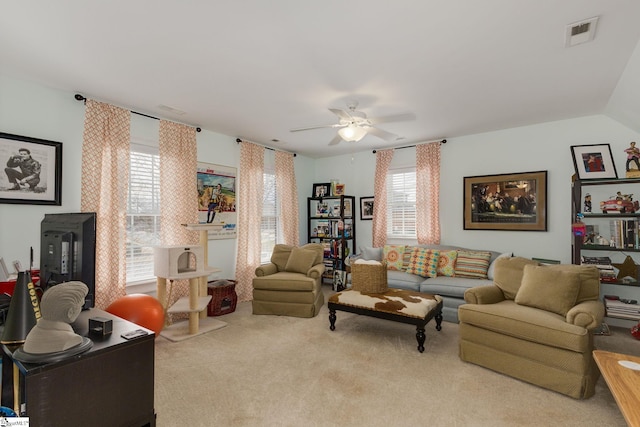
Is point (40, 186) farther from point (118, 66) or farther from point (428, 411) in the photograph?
point (428, 411)

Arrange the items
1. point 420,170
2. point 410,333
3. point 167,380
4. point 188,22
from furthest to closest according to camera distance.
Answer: point 420,170
point 410,333
point 167,380
point 188,22

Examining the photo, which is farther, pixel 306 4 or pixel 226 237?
pixel 226 237

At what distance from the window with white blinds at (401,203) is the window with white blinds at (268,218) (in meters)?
2.11

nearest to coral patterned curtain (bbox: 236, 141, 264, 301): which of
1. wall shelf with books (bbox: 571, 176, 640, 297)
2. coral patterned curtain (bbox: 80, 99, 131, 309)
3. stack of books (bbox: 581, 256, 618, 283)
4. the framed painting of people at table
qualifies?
coral patterned curtain (bbox: 80, 99, 131, 309)

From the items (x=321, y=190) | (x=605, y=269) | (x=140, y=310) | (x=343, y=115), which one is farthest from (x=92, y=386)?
(x=321, y=190)

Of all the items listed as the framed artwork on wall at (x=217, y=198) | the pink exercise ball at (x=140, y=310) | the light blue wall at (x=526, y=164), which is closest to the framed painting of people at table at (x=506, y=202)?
the light blue wall at (x=526, y=164)

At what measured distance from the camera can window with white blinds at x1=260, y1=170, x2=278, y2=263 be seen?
543cm

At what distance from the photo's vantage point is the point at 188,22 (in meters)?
2.01

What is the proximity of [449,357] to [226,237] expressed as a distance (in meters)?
3.41

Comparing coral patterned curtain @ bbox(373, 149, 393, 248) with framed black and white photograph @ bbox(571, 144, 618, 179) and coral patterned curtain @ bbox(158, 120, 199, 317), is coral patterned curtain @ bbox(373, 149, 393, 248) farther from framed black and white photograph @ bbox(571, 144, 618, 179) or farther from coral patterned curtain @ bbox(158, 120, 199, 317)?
coral patterned curtain @ bbox(158, 120, 199, 317)

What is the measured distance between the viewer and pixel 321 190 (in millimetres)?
6266

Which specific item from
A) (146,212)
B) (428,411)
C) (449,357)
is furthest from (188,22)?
(449,357)

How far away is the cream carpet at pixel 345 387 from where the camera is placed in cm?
→ 204

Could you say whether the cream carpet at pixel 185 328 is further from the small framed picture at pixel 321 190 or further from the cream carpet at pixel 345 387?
the small framed picture at pixel 321 190
